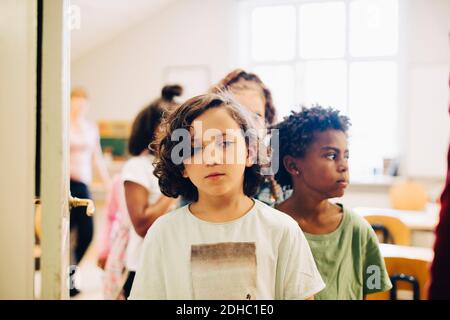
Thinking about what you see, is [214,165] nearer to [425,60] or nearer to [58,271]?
[58,271]

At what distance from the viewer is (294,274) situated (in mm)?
940

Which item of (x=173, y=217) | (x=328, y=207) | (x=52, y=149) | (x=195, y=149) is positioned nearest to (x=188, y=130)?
(x=195, y=149)

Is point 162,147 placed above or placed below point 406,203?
above

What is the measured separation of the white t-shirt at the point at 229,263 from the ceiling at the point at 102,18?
0.70 metres

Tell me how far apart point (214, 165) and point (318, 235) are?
13.0 inches

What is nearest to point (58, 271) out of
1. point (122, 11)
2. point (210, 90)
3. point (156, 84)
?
point (210, 90)

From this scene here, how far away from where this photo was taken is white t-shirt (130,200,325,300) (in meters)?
0.94

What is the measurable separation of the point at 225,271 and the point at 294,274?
0.16 m

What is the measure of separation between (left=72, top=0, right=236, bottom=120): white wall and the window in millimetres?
142

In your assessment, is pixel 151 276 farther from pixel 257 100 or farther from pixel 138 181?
pixel 257 100

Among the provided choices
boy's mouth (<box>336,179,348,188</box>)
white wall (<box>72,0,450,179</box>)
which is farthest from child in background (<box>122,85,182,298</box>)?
boy's mouth (<box>336,179,348,188</box>)

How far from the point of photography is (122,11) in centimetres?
152

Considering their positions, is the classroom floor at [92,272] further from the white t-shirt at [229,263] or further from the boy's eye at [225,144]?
the boy's eye at [225,144]

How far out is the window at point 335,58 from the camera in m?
1.18
